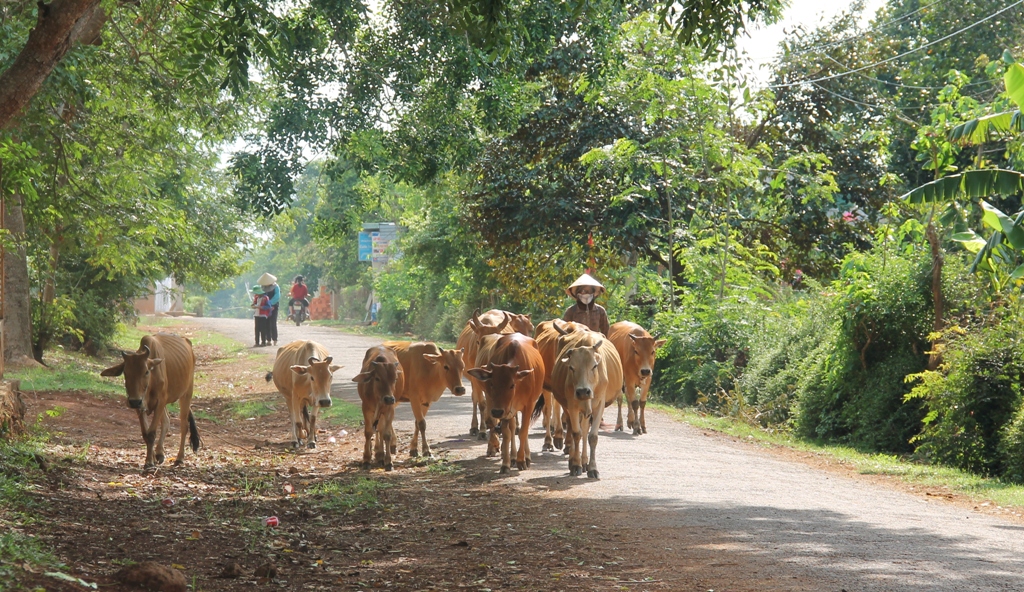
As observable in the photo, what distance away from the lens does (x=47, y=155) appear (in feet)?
37.3

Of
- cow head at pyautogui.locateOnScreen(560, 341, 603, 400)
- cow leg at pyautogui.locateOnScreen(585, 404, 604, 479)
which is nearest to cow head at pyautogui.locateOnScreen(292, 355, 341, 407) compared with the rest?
cow head at pyautogui.locateOnScreen(560, 341, 603, 400)

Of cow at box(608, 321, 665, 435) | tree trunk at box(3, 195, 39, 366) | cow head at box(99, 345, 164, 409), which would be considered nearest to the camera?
cow head at box(99, 345, 164, 409)

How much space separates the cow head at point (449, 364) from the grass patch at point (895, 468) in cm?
475

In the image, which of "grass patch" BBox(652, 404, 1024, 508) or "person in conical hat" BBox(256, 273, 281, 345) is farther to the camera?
"person in conical hat" BBox(256, 273, 281, 345)

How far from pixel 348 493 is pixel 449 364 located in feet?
7.66

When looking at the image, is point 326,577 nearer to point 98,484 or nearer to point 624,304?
point 98,484

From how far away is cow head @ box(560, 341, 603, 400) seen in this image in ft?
33.7

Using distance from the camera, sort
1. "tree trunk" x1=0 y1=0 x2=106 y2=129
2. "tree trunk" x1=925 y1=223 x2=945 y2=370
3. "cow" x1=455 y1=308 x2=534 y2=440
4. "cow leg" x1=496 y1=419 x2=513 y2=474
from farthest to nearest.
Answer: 1. "tree trunk" x1=925 y1=223 x2=945 y2=370
2. "cow" x1=455 y1=308 x2=534 y2=440
3. "cow leg" x1=496 y1=419 x2=513 y2=474
4. "tree trunk" x1=0 y1=0 x2=106 y2=129

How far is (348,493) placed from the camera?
9.73m

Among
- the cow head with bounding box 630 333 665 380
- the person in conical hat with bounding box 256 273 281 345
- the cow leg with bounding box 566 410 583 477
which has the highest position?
the person in conical hat with bounding box 256 273 281 345

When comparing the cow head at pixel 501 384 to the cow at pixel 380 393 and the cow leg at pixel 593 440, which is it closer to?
the cow leg at pixel 593 440

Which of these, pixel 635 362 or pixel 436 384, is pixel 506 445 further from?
pixel 635 362

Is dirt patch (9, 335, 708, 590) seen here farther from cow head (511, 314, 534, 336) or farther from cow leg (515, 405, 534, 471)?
cow head (511, 314, 534, 336)

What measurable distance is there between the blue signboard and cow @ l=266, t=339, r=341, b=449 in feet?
131
